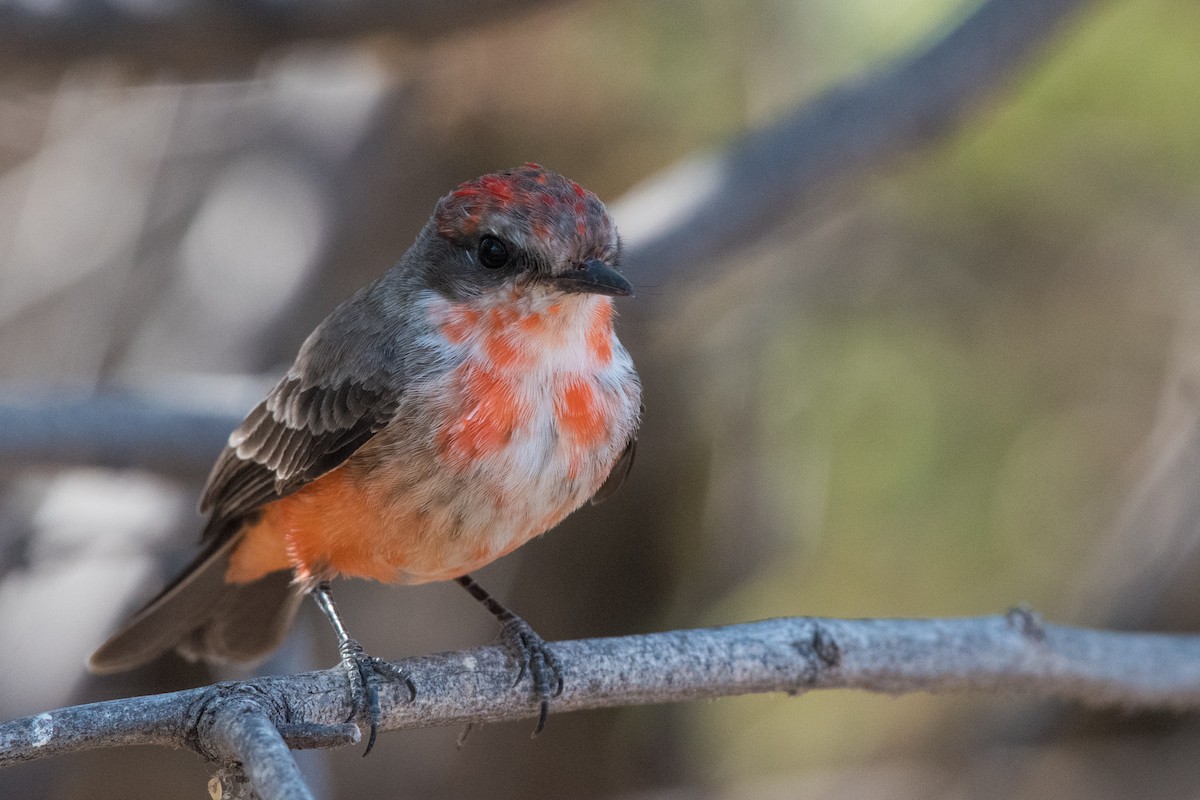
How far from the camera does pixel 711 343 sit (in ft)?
26.4

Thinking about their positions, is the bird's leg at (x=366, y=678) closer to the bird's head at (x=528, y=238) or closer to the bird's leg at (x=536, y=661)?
the bird's leg at (x=536, y=661)

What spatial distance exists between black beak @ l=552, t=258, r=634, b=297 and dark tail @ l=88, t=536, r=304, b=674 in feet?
5.77

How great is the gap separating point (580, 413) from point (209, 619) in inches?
76.9

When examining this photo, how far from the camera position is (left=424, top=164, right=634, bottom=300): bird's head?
4.12 meters

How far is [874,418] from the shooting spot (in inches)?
283

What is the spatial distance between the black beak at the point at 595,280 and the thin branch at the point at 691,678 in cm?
102

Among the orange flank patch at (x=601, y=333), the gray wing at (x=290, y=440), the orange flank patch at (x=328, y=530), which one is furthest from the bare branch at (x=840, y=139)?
the orange flank patch at (x=328, y=530)

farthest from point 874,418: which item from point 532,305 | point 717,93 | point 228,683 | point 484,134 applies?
point 228,683

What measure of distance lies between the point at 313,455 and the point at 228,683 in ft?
4.37

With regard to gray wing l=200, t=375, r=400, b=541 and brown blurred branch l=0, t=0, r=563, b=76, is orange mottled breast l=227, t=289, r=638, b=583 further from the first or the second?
brown blurred branch l=0, t=0, r=563, b=76

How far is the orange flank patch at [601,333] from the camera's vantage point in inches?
172

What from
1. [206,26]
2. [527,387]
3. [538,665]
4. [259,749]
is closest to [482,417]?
[527,387]

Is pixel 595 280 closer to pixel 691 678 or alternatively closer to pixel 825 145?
pixel 691 678

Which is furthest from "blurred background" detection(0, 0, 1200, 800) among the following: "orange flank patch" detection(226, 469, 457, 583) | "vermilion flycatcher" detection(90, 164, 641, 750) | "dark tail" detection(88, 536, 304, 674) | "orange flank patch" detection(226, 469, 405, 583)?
"vermilion flycatcher" detection(90, 164, 641, 750)
